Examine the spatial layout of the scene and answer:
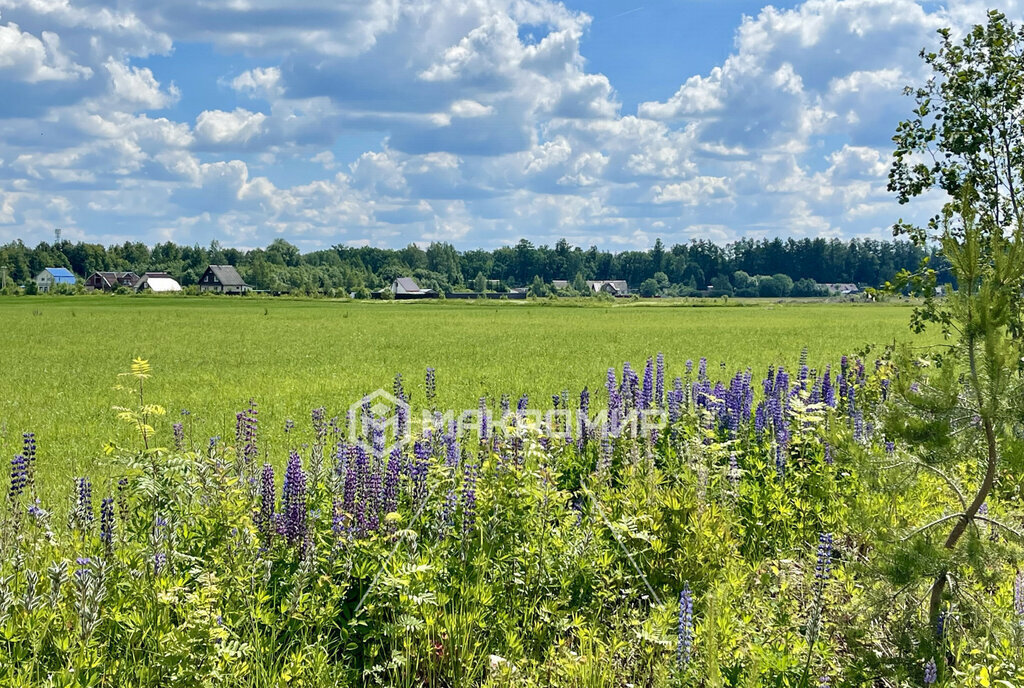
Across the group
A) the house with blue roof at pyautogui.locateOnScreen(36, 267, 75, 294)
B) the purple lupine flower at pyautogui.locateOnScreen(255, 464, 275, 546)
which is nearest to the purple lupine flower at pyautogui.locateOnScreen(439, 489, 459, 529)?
the purple lupine flower at pyautogui.locateOnScreen(255, 464, 275, 546)

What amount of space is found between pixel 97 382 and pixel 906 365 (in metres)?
19.8

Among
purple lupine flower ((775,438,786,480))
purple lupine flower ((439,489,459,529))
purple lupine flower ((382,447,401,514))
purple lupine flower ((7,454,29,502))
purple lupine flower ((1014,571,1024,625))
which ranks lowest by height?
purple lupine flower ((1014,571,1024,625))

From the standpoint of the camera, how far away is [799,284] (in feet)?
564

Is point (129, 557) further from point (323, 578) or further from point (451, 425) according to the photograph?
point (451, 425)

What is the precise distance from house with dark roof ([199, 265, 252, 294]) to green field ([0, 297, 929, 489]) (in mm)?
105082

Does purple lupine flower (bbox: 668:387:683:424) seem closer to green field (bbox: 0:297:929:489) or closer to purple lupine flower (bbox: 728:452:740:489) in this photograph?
purple lupine flower (bbox: 728:452:740:489)

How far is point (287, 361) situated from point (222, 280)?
13272 centimetres

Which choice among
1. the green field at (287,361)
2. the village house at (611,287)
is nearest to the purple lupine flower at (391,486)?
the green field at (287,361)

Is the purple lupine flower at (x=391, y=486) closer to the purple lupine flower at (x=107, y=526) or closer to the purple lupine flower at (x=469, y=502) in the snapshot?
the purple lupine flower at (x=469, y=502)

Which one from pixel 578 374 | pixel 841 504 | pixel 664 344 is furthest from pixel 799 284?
pixel 841 504

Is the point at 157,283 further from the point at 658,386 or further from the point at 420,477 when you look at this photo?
the point at 420,477

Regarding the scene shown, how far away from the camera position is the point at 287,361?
2494 cm

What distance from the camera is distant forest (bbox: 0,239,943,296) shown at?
162m

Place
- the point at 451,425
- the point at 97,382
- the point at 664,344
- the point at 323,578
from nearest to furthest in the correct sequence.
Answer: the point at 323,578 → the point at 451,425 → the point at 97,382 → the point at 664,344
